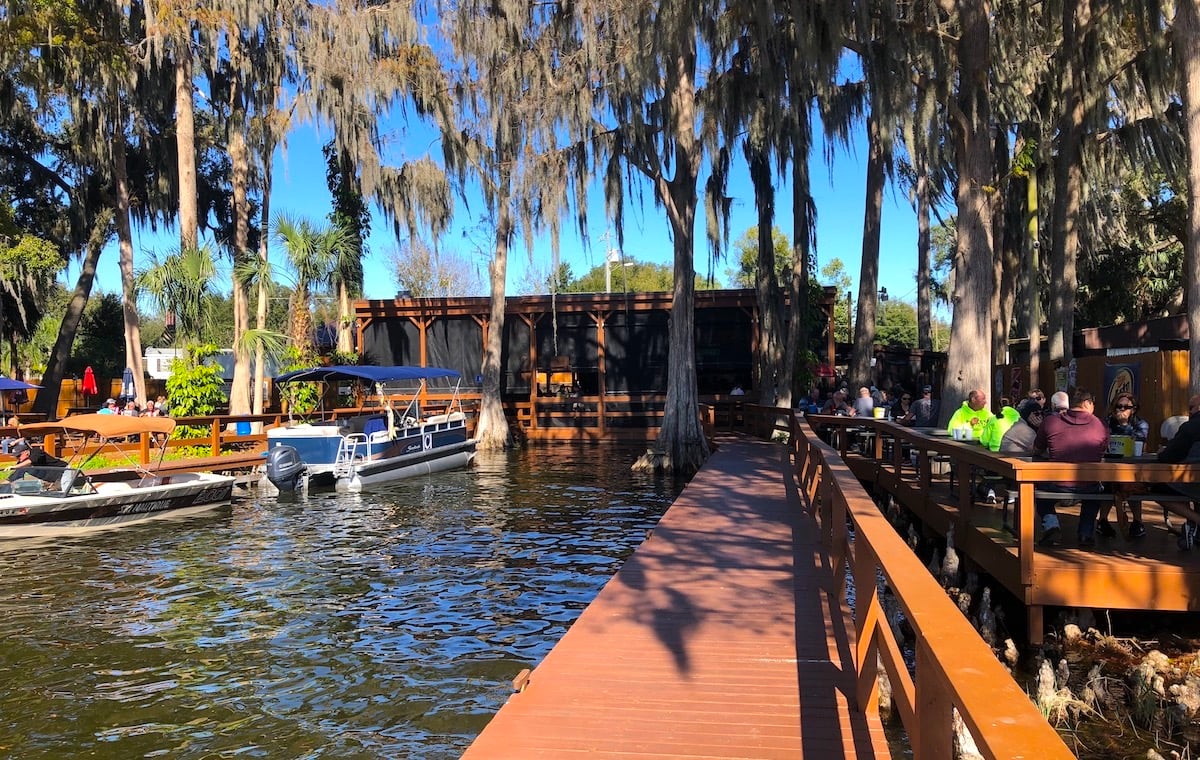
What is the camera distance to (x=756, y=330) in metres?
27.2

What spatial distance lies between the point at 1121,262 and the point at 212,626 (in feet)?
90.6

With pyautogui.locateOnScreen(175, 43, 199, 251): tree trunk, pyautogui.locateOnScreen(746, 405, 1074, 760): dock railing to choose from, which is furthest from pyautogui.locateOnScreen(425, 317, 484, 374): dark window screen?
pyautogui.locateOnScreen(746, 405, 1074, 760): dock railing

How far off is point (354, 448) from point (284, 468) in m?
1.45

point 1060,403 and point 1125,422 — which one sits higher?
point 1060,403

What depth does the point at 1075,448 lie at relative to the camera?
6.98m

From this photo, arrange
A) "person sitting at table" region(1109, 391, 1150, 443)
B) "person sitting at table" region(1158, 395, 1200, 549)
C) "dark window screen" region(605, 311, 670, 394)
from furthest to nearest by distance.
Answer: "dark window screen" region(605, 311, 670, 394)
"person sitting at table" region(1109, 391, 1150, 443)
"person sitting at table" region(1158, 395, 1200, 549)

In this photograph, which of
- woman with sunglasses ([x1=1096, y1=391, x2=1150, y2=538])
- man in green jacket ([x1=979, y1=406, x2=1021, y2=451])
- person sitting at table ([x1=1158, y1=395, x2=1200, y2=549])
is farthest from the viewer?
man in green jacket ([x1=979, y1=406, x2=1021, y2=451])

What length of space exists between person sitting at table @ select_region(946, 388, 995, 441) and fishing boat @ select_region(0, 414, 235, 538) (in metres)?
11.0

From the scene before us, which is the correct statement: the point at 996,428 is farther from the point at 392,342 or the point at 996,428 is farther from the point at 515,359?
the point at 392,342

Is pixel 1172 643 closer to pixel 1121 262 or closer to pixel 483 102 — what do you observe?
pixel 483 102

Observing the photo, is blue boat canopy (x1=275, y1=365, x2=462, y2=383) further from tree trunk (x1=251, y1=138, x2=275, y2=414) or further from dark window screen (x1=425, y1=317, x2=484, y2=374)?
dark window screen (x1=425, y1=317, x2=484, y2=374)

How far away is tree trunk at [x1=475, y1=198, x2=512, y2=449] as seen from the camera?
25.7 metres

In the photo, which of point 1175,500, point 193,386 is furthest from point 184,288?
point 1175,500

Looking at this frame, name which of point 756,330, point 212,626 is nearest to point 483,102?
point 756,330
